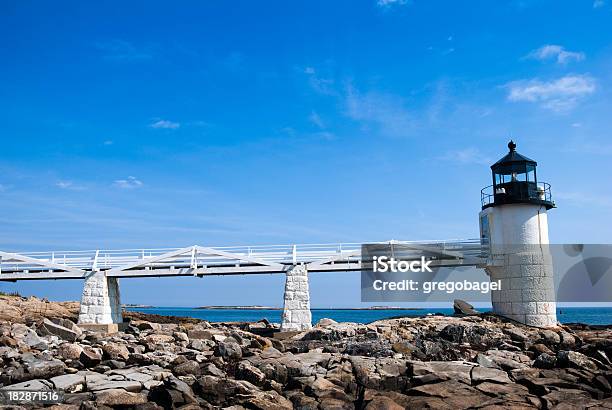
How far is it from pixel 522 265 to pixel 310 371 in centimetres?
1209

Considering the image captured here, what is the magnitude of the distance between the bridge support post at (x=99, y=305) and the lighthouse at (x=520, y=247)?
52.1ft

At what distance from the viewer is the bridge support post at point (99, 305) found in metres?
22.0

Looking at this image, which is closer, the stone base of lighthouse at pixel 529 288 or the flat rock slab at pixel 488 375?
the flat rock slab at pixel 488 375

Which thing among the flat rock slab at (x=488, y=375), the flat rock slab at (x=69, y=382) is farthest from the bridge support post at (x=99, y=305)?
the flat rock slab at (x=488, y=375)

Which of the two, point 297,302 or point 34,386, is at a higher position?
point 297,302

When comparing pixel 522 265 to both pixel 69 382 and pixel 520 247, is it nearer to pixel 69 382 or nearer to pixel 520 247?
pixel 520 247

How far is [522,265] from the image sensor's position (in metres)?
21.0

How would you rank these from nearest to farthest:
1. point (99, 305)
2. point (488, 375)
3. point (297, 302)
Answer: point (488, 375) < point (297, 302) < point (99, 305)

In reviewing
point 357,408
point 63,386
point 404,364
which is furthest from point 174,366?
point 404,364

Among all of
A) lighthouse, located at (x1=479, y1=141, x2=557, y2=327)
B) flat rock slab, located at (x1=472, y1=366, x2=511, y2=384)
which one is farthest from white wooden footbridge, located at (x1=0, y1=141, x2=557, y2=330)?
flat rock slab, located at (x1=472, y1=366, x2=511, y2=384)

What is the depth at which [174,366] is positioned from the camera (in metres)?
12.7

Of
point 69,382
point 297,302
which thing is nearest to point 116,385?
point 69,382

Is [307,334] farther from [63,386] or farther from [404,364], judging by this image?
[63,386]
